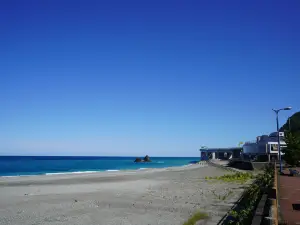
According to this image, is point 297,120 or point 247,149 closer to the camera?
point 247,149

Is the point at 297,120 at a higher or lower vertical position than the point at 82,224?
higher

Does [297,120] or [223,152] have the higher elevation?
[297,120]

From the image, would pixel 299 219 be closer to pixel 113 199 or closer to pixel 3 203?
pixel 113 199

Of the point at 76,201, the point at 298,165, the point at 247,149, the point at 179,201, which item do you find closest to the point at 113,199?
the point at 76,201

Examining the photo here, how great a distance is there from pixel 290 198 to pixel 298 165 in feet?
152

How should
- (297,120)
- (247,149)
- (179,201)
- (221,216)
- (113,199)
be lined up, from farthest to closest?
(297,120) < (247,149) < (113,199) < (179,201) < (221,216)

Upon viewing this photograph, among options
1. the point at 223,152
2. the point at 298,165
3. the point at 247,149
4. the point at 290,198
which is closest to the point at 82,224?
the point at 290,198

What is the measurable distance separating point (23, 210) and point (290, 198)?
16.7 m

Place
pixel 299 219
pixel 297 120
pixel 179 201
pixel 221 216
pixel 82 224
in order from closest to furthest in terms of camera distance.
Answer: pixel 299 219, pixel 82 224, pixel 221 216, pixel 179 201, pixel 297 120

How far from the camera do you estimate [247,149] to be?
113 meters

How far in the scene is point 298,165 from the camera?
58.0 metres

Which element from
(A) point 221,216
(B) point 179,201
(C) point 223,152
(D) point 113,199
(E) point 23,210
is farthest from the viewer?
(C) point 223,152

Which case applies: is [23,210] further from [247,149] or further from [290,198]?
[247,149]

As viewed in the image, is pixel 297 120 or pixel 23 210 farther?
pixel 297 120
